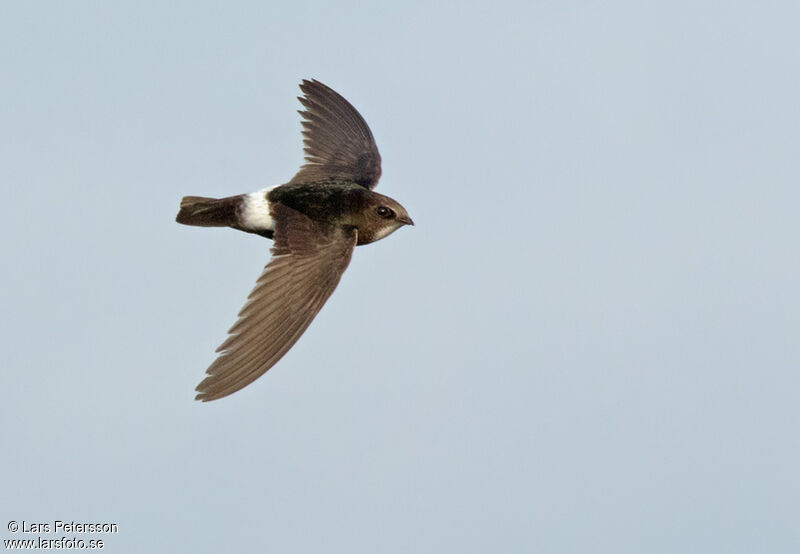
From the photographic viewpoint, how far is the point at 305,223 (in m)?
10.7

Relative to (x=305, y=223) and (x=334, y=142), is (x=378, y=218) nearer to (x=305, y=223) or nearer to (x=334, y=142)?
(x=305, y=223)

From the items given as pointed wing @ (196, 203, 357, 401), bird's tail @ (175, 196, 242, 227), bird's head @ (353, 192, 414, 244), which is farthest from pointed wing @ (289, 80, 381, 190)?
pointed wing @ (196, 203, 357, 401)

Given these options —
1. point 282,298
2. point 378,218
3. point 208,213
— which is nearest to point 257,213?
point 208,213

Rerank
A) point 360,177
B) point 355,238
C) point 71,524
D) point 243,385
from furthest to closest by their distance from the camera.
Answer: point 360,177 → point 355,238 → point 71,524 → point 243,385

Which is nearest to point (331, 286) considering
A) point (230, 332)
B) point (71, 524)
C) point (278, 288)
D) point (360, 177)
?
point (278, 288)

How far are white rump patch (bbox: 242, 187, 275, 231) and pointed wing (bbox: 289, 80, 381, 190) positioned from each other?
94cm

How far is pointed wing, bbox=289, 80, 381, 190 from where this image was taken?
1225 cm

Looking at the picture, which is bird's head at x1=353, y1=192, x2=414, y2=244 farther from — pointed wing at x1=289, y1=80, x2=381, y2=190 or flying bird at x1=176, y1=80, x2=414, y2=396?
pointed wing at x1=289, y1=80, x2=381, y2=190

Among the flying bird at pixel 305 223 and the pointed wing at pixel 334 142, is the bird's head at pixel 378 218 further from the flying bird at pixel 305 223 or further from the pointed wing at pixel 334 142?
the pointed wing at pixel 334 142

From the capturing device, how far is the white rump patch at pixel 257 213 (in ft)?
36.1

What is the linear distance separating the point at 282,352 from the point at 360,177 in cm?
301

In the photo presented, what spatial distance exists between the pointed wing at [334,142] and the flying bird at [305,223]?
1 cm

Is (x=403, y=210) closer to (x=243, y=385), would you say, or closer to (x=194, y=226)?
(x=194, y=226)

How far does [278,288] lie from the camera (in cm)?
1012
